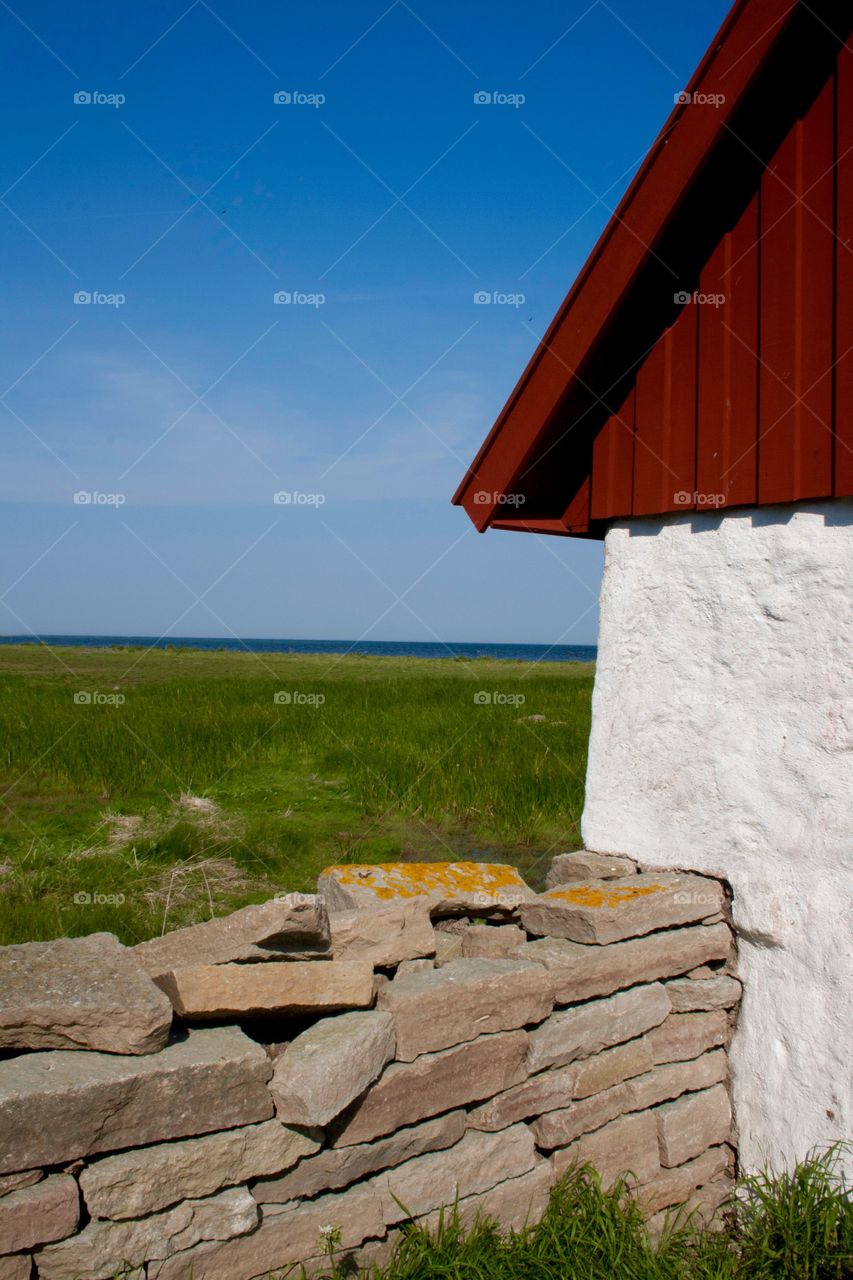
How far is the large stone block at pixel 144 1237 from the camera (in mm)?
2414

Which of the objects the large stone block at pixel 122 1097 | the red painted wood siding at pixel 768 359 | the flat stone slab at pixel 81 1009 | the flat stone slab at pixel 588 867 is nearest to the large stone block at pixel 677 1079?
the flat stone slab at pixel 588 867

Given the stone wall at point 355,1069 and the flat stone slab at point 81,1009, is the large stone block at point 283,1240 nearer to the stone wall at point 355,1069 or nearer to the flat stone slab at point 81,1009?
the stone wall at point 355,1069

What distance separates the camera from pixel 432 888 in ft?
14.1

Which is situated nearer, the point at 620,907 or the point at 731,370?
the point at 620,907

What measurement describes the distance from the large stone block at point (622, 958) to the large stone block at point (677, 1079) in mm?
386

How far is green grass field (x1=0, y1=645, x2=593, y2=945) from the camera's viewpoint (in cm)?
Answer: 777

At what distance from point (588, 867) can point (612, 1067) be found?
99cm

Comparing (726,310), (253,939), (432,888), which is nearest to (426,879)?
(432,888)

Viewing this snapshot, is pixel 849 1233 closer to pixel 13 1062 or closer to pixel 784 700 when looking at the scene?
pixel 784 700

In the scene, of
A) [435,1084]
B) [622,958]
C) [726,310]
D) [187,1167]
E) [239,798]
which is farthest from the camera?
[239,798]

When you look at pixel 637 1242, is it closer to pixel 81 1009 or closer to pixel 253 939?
pixel 253 939

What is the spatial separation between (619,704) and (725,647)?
63cm

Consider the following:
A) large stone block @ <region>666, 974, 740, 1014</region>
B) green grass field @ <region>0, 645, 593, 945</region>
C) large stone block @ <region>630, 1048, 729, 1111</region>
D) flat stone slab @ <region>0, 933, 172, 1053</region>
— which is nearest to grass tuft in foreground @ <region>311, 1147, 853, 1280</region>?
large stone block @ <region>630, 1048, 729, 1111</region>

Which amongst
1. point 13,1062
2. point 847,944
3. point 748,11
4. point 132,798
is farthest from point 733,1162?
point 132,798
